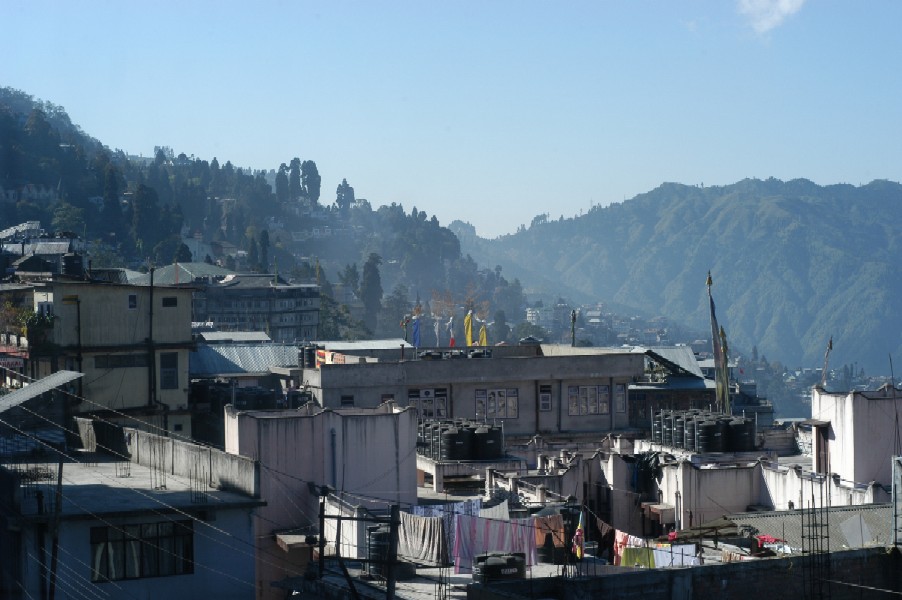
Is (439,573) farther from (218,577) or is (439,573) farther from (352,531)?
(218,577)

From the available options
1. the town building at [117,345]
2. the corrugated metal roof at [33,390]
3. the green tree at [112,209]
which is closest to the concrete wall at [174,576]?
the corrugated metal roof at [33,390]

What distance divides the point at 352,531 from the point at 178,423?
19.4 meters

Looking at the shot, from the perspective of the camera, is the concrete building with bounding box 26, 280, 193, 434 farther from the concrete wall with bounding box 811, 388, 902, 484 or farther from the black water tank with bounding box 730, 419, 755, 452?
the concrete wall with bounding box 811, 388, 902, 484

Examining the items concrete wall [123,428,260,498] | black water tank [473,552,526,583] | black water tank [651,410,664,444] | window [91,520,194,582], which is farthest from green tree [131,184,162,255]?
black water tank [473,552,526,583]

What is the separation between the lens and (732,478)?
36562mm

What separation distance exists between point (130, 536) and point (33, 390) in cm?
981

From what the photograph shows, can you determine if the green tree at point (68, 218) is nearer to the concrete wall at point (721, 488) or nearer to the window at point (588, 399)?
the window at point (588, 399)

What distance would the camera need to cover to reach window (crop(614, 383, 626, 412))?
55.3 metres

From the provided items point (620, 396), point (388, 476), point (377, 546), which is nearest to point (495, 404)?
point (620, 396)

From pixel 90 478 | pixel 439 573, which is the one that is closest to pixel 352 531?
pixel 439 573

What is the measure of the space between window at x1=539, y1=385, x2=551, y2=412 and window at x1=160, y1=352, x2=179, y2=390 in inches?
596

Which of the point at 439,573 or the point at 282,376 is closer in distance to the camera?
the point at 439,573

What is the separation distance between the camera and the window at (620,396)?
55281 mm

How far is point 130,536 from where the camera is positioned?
75.3 feet
